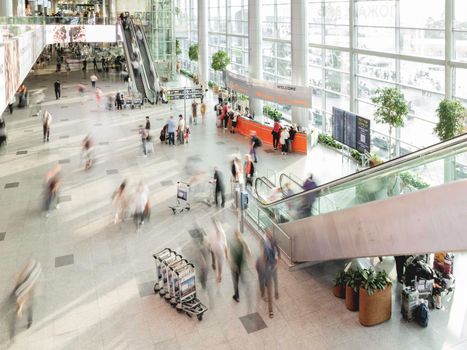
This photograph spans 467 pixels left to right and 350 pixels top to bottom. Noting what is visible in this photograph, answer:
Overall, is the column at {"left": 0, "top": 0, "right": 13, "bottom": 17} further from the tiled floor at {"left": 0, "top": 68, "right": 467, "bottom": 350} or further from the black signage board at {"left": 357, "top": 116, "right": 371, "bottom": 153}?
the black signage board at {"left": 357, "top": 116, "right": 371, "bottom": 153}

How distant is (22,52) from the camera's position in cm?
1331

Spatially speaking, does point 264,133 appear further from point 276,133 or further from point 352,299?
point 352,299

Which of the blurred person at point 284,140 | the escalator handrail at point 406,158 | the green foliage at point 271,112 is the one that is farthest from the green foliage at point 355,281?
the green foliage at point 271,112

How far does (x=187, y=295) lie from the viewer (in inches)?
305

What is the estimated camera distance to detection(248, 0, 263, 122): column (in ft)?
77.2

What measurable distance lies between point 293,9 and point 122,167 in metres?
9.79

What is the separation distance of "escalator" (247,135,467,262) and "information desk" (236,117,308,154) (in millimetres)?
8950

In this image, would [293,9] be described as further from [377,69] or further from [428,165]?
[428,165]

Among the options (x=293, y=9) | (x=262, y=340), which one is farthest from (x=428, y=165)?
(x=293, y=9)

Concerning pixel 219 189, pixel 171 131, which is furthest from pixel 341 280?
pixel 171 131

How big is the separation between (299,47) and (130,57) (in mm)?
17170

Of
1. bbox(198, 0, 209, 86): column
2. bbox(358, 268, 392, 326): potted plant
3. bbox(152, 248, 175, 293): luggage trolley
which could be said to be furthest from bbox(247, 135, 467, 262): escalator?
bbox(198, 0, 209, 86): column

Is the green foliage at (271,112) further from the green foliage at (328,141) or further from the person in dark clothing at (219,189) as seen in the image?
the person in dark clothing at (219,189)

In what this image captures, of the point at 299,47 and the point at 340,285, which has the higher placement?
the point at 299,47
